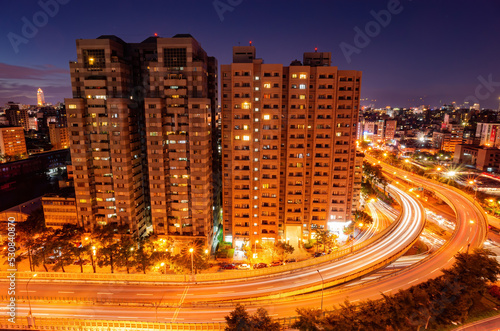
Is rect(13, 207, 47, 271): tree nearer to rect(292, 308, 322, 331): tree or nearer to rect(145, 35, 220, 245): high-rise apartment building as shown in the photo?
rect(145, 35, 220, 245): high-rise apartment building

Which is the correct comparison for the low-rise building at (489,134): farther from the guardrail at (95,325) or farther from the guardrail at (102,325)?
the guardrail at (95,325)

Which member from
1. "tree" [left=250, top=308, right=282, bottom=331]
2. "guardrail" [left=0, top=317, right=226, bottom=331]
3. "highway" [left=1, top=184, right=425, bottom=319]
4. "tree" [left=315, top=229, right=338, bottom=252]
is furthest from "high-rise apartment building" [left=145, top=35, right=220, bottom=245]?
"tree" [left=250, top=308, right=282, bottom=331]

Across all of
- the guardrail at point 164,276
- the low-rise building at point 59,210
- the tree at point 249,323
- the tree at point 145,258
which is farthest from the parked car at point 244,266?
the low-rise building at point 59,210

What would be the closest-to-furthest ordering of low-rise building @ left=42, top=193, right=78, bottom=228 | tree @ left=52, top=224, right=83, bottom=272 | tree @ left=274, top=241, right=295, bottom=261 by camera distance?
tree @ left=52, top=224, right=83, bottom=272 → tree @ left=274, top=241, right=295, bottom=261 → low-rise building @ left=42, top=193, right=78, bottom=228

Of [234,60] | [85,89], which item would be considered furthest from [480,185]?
[85,89]

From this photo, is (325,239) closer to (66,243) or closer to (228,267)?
(228,267)

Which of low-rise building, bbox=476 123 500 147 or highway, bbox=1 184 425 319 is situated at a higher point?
low-rise building, bbox=476 123 500 147
